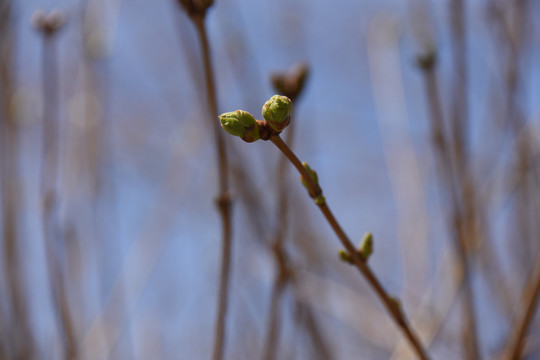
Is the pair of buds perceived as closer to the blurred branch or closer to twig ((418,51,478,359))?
twig ((418,51,478,359))

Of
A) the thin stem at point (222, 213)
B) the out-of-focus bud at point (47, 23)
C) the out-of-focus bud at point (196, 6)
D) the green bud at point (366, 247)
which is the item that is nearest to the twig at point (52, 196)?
the out-of-focus bud at point (47, 23)

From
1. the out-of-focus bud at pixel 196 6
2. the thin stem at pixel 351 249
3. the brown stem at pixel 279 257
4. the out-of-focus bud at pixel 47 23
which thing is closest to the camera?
the thin stem at pixel 351 249

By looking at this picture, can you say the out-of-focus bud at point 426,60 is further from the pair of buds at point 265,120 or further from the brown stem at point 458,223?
the pair of buds at point 265,120

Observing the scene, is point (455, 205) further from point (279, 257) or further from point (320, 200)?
point (320, 200)

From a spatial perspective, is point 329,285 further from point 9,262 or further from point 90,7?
point 90,7

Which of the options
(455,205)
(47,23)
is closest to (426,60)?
(455,205)

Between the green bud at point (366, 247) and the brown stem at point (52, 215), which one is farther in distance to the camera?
the brown stem at point (52, 215)

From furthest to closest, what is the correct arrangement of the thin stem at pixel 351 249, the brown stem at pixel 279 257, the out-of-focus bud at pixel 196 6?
the brown stem at pixel 279 257
the out-of-focus bud at pixel 196 6
the thin stem at pixel 351 249

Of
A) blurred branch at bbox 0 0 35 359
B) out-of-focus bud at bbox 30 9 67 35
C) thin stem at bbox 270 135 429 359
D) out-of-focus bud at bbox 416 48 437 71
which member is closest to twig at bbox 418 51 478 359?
out-of-focus bud at bbox 416 48 437 71
